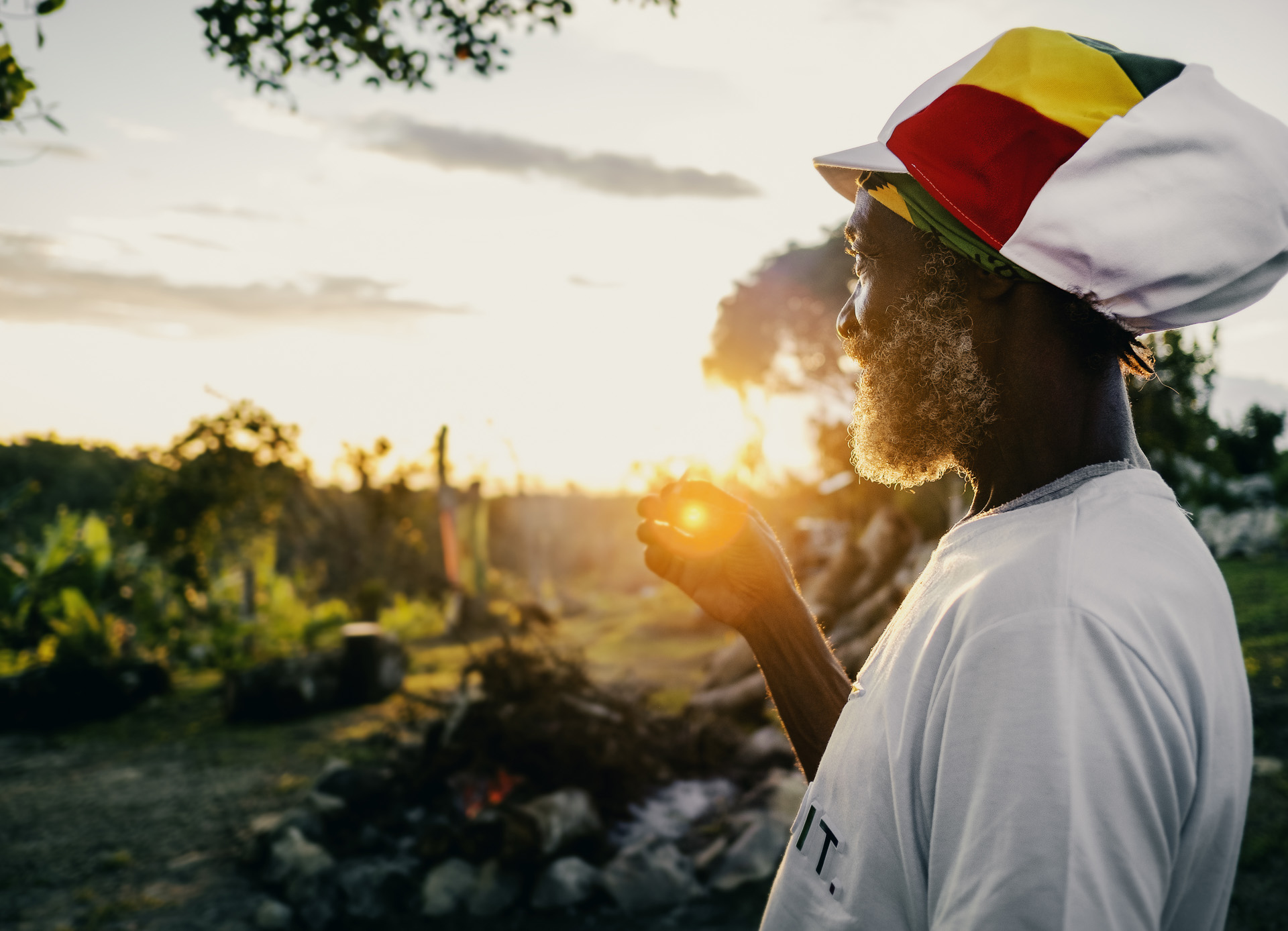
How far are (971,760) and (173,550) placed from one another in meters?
13.7

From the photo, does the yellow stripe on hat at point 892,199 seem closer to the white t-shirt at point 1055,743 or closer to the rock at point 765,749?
the white t-shirt at point 1055,743

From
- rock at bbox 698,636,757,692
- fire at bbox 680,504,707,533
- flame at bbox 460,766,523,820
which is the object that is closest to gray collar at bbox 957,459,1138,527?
fire at bbox 680,504,707,533

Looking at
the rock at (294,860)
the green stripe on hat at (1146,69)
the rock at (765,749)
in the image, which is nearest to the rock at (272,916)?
the rock at (294,860)

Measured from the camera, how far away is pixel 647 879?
4.97 metres

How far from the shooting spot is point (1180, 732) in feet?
2.99

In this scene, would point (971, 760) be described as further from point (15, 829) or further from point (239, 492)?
point (239, 492)

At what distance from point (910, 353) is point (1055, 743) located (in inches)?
29.9

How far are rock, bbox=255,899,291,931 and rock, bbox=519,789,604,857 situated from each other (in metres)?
1.51

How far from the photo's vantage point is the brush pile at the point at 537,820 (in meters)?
4.95

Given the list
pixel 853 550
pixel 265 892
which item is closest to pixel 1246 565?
pixel 853 550

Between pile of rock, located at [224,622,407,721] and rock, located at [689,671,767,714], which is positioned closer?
rock, located at [689,671,767,714]

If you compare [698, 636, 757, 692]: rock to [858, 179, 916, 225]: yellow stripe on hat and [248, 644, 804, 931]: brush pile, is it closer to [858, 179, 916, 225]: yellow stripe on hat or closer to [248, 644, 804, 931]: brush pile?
[248, 644, 804, 931]: brush pile

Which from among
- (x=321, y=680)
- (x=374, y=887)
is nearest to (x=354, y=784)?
→ (x=374, y=887)

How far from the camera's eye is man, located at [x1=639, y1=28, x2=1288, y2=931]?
2.95 ft
